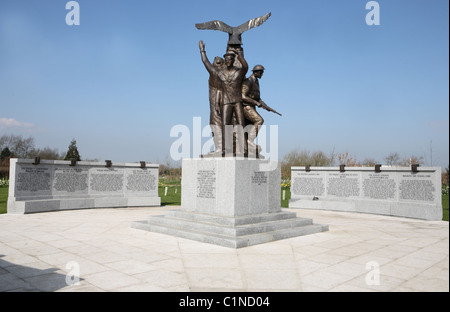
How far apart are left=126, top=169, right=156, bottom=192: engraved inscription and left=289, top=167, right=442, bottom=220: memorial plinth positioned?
580 cm

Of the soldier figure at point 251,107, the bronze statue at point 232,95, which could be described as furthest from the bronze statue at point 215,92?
the soldier figure at point 251,107

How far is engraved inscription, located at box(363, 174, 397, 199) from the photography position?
11852 mm

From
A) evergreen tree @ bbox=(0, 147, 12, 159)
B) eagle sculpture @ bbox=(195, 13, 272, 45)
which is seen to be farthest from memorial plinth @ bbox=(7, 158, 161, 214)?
evergreen tree @ bbox=(0, 147, 12, 159)

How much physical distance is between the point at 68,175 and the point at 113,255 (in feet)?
25.7

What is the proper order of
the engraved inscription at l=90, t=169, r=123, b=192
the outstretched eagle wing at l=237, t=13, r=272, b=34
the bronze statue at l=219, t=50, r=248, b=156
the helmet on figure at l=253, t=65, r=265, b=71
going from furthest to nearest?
the engraved inscription at l=90, t=169, r=123, b=192 < the helmet on figure at l=253, t=65, r=265, b=71 < the outstretched eagle wing at l=237, t=13, r=272, b=34 < the bronze statue at l=219, t=50, r=248, b=156

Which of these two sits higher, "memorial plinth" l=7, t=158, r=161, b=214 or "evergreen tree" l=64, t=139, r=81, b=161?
"evergreen tree" l=64, t=139, r=81, b=161

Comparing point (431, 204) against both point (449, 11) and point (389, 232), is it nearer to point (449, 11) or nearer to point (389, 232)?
point (389, 232)

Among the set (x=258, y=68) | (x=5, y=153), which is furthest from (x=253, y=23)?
(x=5, y=153)

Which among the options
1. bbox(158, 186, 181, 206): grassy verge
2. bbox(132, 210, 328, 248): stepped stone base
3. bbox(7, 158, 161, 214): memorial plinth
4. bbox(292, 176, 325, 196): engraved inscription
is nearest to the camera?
bbox(132, 210, 328, 248): stepped stone base

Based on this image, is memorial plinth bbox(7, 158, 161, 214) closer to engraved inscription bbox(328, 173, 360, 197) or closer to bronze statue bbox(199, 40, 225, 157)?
bronze statue bbox(199, 40, 225, 157)
